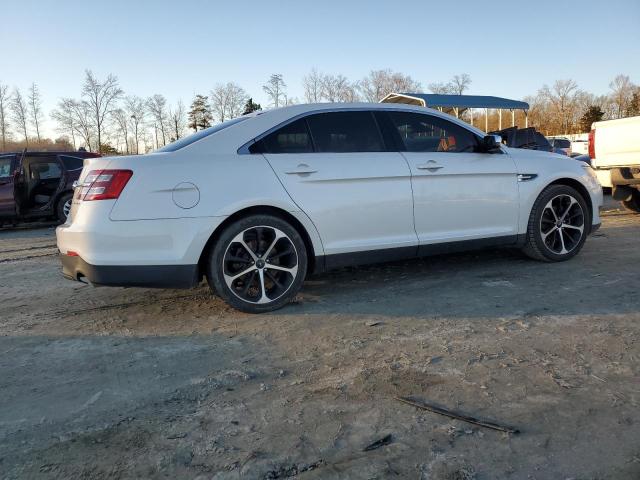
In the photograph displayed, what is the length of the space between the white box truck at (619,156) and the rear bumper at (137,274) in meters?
6.98

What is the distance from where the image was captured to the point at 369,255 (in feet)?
13.7

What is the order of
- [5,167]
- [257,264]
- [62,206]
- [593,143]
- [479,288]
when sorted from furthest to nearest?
[62,206] < [5,167] < [593,143] < [479,288] < [257,264]

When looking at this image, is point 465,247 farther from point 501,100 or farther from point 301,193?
point 501,100

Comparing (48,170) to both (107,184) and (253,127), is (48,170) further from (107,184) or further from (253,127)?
(253,127)

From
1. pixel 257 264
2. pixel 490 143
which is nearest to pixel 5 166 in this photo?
pixel 257 264

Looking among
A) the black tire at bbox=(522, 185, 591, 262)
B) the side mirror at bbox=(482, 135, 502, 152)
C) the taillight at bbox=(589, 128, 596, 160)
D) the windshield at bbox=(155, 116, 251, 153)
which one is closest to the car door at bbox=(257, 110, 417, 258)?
the windshield at bbox=(155, 116, 251, 153)

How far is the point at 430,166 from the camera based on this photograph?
4.38 meters

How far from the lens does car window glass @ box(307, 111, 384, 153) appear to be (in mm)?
4105

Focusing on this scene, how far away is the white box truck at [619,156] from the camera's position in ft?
24.8

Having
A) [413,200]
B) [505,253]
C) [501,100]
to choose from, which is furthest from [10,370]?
[501,100]

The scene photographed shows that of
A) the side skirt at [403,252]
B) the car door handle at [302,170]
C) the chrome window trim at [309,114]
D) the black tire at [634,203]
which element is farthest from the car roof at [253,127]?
the black tire at [634,203]

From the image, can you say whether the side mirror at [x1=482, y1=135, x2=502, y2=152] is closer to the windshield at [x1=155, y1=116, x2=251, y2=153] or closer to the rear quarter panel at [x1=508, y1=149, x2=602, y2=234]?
the rear quarter panel at [x1=508, y1=149, x2=602, y2=234]

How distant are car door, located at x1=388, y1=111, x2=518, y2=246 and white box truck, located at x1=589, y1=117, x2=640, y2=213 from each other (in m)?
3.99

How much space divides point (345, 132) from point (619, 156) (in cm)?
572
